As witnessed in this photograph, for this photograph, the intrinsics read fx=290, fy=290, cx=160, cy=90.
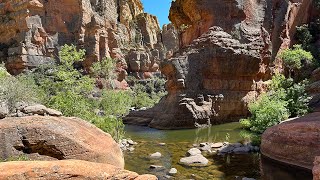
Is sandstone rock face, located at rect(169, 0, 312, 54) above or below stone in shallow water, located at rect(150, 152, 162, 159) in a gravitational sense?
above

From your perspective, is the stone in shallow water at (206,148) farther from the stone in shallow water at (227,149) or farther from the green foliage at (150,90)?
the green foliage at (150,90)

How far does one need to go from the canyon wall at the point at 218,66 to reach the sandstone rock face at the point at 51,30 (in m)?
22.5

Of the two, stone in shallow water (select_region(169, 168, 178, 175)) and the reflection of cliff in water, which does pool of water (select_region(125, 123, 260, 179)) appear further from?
the reflection of cliff in water

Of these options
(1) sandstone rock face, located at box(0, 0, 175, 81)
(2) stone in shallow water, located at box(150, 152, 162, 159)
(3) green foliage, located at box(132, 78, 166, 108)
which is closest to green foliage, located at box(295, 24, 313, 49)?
(3) green foliage, located at box(132, 78, 166, 108)

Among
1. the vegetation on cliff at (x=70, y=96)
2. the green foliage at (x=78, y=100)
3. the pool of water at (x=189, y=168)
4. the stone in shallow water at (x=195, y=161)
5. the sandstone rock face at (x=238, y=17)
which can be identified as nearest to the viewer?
the pool of water at (x=189, y=168)

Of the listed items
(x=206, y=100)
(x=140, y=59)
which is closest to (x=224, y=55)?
(x=206, y=100)

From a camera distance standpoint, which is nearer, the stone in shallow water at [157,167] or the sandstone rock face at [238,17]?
the stone in shallow water at [157,167]

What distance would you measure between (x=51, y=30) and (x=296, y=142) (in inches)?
1850

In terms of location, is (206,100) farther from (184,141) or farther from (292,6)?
(292,6)

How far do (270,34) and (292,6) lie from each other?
6790 mm

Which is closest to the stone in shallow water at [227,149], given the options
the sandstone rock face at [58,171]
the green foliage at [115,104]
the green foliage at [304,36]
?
the green foliage at [115,104]

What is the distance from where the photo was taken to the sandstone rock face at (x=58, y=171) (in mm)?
5188

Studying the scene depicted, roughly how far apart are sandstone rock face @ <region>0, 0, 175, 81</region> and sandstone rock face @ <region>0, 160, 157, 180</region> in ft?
149

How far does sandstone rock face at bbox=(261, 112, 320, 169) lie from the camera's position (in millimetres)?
10719
